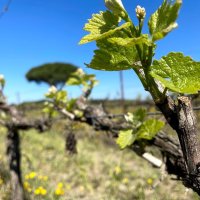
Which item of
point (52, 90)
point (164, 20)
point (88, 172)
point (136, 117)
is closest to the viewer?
point (164, 20)

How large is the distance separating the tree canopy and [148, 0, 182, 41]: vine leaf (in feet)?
158

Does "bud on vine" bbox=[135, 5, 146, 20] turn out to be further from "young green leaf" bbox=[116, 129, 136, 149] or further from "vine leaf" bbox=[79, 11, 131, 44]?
"young green leaf" bbox=[116, 129, 136, 149]

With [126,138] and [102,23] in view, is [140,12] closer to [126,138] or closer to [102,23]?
[102,23]

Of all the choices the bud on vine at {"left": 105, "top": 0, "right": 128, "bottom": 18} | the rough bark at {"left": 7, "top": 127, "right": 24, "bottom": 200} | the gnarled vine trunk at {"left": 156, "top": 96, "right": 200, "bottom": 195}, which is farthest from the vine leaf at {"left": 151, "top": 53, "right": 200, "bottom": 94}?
the rough bark at {"left": 7, "top": 127, "right": 24, "bottom": 200}

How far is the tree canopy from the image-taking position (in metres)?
→ 49.4

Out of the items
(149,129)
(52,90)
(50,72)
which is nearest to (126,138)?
(149,129)

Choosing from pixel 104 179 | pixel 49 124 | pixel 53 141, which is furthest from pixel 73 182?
pixel 53 141

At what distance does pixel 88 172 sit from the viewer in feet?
20.4

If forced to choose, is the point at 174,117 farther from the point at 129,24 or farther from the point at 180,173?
the point at 180,173

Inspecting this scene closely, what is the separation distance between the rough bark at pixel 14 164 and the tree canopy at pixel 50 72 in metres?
44.1

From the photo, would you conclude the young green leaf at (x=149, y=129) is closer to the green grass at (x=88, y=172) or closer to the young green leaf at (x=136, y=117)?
the young green leaf at (x=136, y=117)

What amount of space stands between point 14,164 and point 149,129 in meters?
→ 2.75

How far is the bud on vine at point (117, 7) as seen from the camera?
0.95m

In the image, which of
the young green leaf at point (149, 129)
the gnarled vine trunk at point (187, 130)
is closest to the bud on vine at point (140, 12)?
the gnarled vine trunk at point (187, 130)
